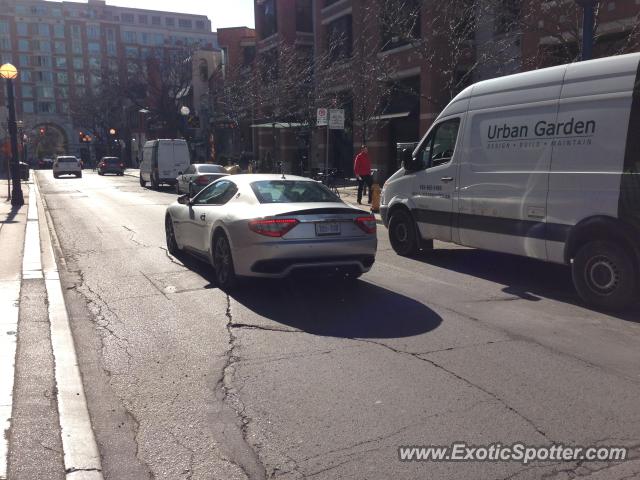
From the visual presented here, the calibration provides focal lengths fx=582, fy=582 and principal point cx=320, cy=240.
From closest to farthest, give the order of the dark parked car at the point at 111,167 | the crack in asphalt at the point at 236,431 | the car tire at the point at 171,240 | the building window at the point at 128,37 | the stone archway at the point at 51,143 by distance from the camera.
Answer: the crack in asphalt at the point at 236,431 < the car tire at the point at 171,240 < the dark parked car at the point at 111,167 < the stone archway at the point at 51,143 < the building window at the point at 128,37

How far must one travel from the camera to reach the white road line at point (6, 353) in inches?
143

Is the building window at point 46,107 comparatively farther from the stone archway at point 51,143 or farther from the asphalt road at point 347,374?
the asphalt road at point 347,374

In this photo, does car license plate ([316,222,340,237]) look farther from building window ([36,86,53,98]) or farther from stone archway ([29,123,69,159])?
building window ([36,86,53,98])

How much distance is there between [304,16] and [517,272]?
108ft

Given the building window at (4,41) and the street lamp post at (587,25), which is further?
the building window at (4,41)

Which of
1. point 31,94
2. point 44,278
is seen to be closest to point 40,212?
point 44,278

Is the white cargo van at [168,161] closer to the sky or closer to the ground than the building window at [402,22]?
closer to the ground

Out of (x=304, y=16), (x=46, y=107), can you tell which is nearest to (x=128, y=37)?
(x=46, y=107)

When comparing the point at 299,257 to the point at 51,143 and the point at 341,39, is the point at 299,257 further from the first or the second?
the point at 51,143

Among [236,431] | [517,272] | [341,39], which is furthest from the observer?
[341,39]

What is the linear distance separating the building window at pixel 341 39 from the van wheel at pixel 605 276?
2478 cm

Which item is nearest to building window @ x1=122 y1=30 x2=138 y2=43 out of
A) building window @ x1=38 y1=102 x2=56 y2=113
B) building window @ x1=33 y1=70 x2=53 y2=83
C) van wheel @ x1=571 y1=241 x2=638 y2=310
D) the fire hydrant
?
building window @ x1=33 y1=70 x2=53 y2=83

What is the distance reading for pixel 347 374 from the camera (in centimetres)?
464

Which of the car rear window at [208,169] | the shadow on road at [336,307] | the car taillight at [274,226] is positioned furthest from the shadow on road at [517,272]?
the car rear window at [208,169]
